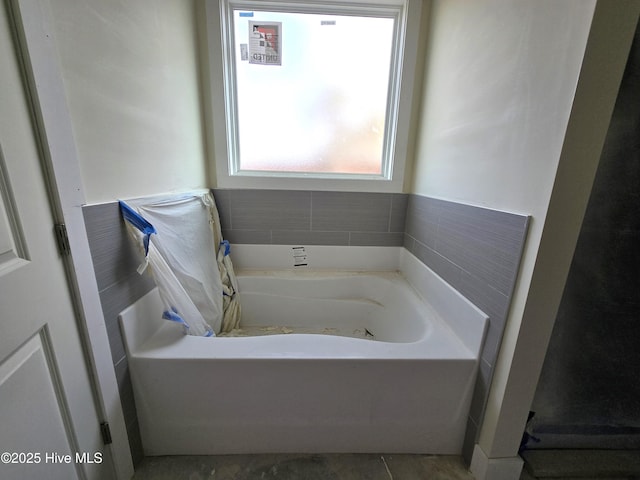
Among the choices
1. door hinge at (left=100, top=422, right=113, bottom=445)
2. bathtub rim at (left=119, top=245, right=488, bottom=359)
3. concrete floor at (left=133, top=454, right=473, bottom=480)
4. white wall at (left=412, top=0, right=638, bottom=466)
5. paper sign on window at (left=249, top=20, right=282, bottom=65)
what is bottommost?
concrete floor at (left=133, top=454, right=473, bottom=480)

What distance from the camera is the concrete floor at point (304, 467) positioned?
1009 millimetres

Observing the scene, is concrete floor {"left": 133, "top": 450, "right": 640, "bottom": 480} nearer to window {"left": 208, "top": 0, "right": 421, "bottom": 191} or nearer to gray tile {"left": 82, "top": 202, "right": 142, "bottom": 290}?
gray tile {"left": 82, "top": 202, "right": 142, "bottom": 290}

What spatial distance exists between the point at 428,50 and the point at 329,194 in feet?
3.38

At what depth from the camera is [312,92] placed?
1.69m

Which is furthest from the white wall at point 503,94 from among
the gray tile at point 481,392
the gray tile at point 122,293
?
the gray tile at point 122,293

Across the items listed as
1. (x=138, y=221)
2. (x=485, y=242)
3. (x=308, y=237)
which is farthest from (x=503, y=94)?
(x=138, y=221)

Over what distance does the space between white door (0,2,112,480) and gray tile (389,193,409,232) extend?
1659 millimetres

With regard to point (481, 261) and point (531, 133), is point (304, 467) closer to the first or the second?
point (481, 261)

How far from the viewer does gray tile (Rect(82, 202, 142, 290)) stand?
0.78m

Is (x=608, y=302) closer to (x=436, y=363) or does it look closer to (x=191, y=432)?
(x=436, y=363)

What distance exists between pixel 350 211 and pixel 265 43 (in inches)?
46.7

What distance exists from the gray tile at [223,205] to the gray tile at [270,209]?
0.03m

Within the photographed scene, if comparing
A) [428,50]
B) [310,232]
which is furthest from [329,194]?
[428,50]

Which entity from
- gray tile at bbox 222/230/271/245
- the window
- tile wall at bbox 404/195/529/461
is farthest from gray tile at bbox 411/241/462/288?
gray tile at bbox 222/230/271/245
